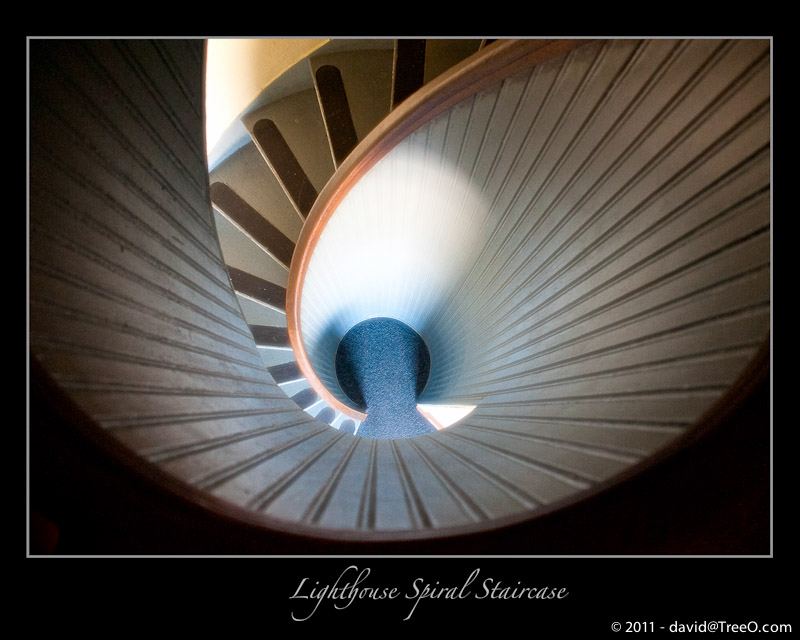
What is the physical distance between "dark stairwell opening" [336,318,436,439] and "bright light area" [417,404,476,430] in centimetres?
11

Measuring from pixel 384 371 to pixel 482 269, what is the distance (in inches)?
75.0

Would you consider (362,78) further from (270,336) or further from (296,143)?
(270,336)

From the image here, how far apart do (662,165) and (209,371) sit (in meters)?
1.50

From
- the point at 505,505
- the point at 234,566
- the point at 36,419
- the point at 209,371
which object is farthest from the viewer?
the point at 209,371

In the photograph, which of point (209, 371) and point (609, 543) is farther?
point (209, 371)

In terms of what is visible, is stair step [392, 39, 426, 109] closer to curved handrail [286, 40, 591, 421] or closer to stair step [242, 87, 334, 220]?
curved handrail [286, 40, 591, 421]

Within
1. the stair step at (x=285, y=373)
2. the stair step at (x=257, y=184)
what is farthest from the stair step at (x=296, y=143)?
the stair step at (x=285, y=373)

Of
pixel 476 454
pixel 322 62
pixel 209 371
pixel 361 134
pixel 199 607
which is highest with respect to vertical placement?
pixel 322 62

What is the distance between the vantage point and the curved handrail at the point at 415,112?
146 cm

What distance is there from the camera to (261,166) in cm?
304

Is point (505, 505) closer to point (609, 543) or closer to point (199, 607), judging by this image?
point (609, 543)

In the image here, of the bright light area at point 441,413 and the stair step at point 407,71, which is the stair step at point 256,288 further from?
the stair step at point 407,71

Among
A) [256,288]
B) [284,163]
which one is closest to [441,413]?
[256,288]

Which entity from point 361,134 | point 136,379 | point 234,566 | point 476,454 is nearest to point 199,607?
point 234,566
